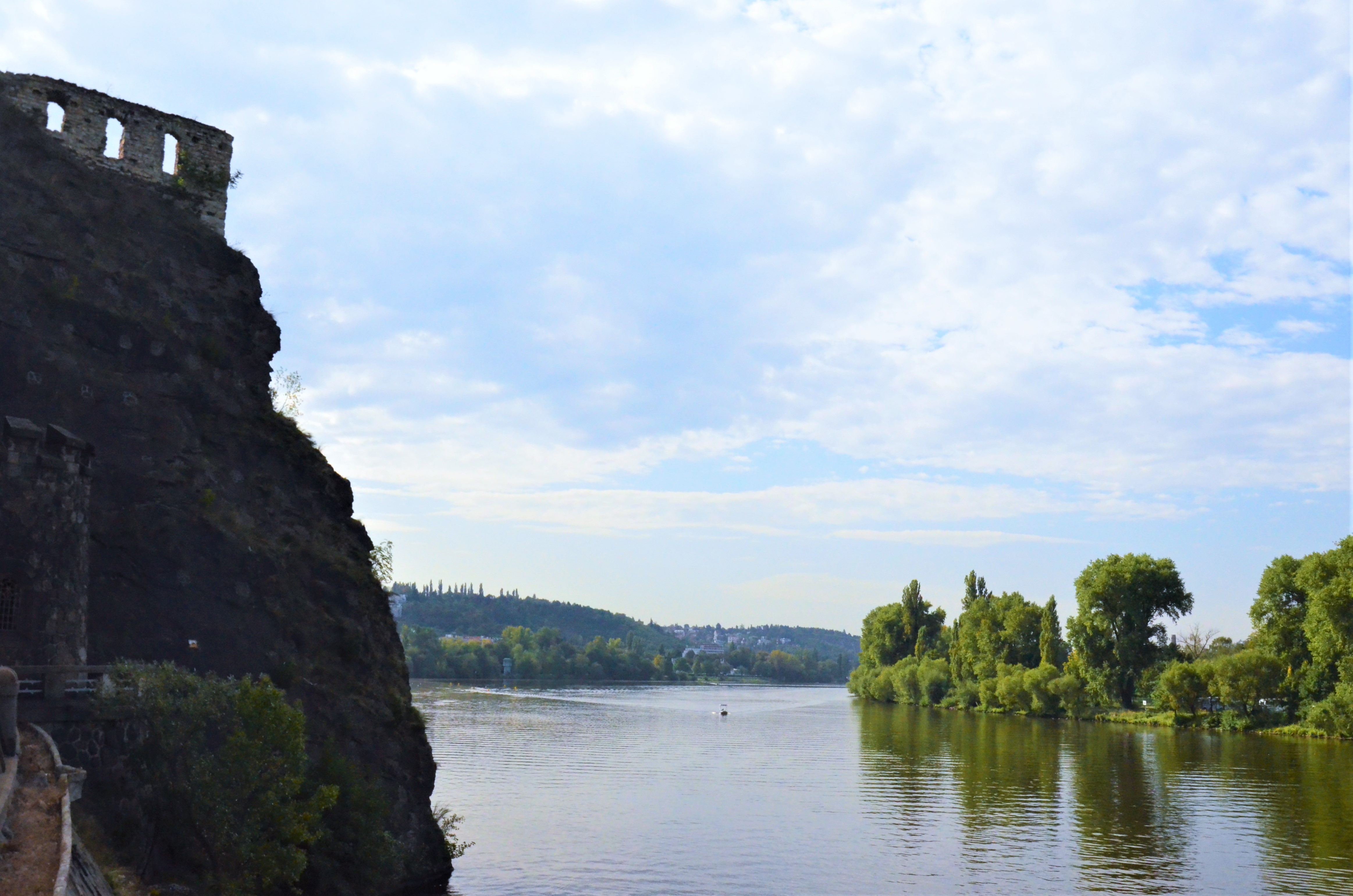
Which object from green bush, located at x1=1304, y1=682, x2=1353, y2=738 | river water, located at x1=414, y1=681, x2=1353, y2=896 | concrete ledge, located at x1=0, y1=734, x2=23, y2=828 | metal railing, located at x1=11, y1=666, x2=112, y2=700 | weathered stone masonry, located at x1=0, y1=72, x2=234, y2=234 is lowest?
river water, located at x1=414, y1=681, x2=1353, y2=896

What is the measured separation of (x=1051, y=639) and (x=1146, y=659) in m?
19.9

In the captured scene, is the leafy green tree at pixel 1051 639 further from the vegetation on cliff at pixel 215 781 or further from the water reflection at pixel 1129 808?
the vegetation on cliff at pixel 215 781

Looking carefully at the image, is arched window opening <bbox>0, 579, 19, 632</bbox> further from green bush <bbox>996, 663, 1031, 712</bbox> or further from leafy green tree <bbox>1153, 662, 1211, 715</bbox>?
green bush <bbox>996, 663, 1031, 712</bbox>

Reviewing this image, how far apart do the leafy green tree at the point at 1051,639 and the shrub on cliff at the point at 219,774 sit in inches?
5156

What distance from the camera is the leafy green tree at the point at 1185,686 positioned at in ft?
365

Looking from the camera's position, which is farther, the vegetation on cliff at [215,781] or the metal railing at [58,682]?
the vegetation on cliff at [215,781]

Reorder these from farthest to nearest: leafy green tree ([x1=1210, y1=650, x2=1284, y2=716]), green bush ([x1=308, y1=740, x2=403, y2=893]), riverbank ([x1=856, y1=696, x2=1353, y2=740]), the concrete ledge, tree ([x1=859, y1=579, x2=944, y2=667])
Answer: tree ([x1=859, y1=579, x2=944, y2=667]) → leafy green tree ([x1=1210, y1=650, x2=1284, y2=716]) → riverbank ([x1=856, y1=696, x2=1353, y2=740]) → green bush ([x1=308, y1=740, x2=403, y2=893]) → the concrete ledge

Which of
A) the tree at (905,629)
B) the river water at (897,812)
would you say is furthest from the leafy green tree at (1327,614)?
the tree at (905,629)

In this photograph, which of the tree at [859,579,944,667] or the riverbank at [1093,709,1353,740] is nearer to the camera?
the riverbank at [1093,709,1353,740]

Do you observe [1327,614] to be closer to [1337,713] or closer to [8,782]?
[1337,713]

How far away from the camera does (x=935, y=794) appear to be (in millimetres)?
65438

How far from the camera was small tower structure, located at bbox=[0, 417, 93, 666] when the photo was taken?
27.6 m

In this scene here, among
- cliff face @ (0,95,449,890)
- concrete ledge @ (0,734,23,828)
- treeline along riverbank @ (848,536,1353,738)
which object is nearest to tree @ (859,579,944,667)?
treeline along riverbank @ (848,536,1353,738)

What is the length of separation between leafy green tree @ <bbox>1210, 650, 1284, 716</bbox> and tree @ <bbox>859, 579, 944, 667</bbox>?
243 ft
